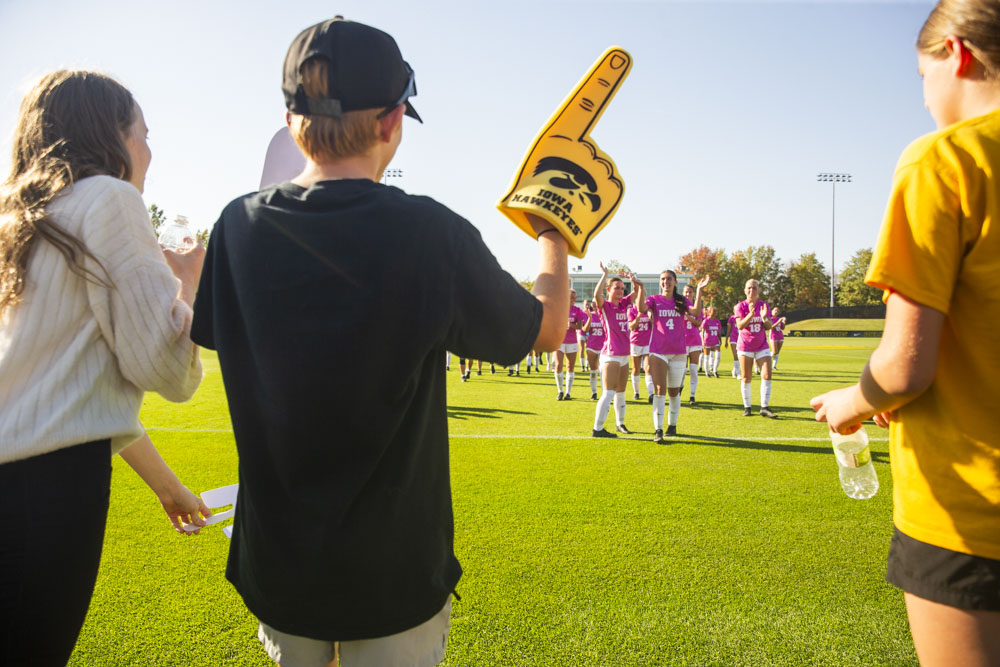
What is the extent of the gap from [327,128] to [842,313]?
6588 cm

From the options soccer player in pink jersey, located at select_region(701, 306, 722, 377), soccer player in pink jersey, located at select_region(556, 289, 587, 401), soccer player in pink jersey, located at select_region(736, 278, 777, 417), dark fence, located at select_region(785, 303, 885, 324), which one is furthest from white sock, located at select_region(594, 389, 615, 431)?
dark fence, located at select_region(785, 303, 885, 324)

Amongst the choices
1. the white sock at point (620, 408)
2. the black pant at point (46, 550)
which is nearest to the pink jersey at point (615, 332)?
the white sock at point (620, 408)

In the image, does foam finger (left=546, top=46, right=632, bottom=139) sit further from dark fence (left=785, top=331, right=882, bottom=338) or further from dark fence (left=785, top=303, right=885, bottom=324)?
dark fence (left=785, top=303, right=885, bottom=324)

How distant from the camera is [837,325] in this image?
54938mm

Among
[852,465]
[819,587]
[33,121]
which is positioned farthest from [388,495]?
[819,587]

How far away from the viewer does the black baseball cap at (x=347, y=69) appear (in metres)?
1.29

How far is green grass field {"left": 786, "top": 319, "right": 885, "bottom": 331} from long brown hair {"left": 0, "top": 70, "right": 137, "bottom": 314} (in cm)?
5956

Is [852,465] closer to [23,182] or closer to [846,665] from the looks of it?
[846,665]

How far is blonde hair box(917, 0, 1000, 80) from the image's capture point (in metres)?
1.32

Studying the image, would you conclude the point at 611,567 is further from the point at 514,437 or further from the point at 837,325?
the point at 837,325

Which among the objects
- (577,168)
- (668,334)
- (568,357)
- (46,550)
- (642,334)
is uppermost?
(577,168)

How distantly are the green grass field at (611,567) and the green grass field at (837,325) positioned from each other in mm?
52218

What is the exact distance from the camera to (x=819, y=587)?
3.94 metres

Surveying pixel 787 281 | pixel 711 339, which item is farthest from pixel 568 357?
pixel 787 281
